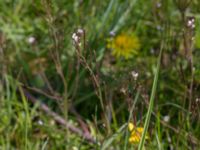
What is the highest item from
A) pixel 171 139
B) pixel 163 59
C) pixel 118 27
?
pixel 118 27

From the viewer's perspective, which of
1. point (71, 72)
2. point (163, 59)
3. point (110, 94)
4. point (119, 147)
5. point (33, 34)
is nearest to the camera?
point (119, 147)

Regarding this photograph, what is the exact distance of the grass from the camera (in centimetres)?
198

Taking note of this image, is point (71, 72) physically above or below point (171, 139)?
above

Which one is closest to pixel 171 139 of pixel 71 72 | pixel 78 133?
pixel 78 133

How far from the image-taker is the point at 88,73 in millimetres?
2367

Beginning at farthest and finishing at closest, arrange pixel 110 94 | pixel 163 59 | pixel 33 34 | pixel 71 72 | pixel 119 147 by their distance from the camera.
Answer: pixel 33 34 < pixel 163 59 < pixel 71 72 < pixel 110 94 < pixel 119 147

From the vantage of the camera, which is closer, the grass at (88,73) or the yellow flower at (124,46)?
the grass at (88,73)

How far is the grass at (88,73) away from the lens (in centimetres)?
198

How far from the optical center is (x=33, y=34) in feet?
8.68

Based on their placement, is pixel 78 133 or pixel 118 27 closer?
pixel 78 133

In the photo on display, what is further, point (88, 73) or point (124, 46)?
point (124, 46)

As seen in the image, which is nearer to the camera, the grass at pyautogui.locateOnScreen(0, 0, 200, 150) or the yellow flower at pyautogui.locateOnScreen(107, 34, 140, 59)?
the grass at pyautogui.locateOnScreen(0, 0, 200, 150)

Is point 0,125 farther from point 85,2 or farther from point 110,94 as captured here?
point 85,2

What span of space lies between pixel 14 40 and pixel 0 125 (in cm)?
51
